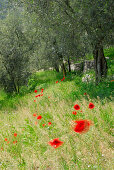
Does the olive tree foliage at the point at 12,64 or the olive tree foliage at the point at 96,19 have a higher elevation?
the olive tree foliage at the point at 96,19

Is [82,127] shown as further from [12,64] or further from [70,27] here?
[12,64]

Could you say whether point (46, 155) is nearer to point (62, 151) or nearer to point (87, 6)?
point (62, 151)

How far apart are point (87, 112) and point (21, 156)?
1951mm

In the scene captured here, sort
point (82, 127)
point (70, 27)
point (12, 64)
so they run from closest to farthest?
1. point (82, 127)
2. point (70, 27)
3. point (12, 64)

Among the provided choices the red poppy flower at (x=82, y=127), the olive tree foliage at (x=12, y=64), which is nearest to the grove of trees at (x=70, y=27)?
the olive tree foliage at (x=12, y=64)

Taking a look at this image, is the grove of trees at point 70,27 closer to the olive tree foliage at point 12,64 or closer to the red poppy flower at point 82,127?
the olive tree foliage at point 12,64

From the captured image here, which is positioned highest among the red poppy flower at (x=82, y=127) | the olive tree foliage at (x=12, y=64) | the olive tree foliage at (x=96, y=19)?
the olive tree foliage at (x=96, y=19)

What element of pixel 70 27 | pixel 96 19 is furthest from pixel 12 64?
pixel 96 19

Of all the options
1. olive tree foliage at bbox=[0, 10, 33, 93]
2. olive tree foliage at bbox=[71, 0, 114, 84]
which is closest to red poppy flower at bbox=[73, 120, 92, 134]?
olive tree foliage at bbox=[71, 0, 114, 84]

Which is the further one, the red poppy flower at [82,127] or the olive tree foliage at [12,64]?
the olive tree foliage at [12,64]

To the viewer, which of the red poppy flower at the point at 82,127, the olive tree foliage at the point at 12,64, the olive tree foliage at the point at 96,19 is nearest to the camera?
the red poppy flower at the point at 82,127

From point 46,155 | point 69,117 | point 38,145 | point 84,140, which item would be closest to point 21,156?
point 38,145

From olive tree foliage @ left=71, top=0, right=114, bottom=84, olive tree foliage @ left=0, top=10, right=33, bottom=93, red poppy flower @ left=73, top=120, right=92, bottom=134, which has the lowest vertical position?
olive tree foliage @ left=0, top=10, right=33, bottom=93

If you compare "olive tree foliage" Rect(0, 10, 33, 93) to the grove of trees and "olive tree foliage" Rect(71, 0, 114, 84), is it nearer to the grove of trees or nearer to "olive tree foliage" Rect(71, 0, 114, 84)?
the grove of trees
